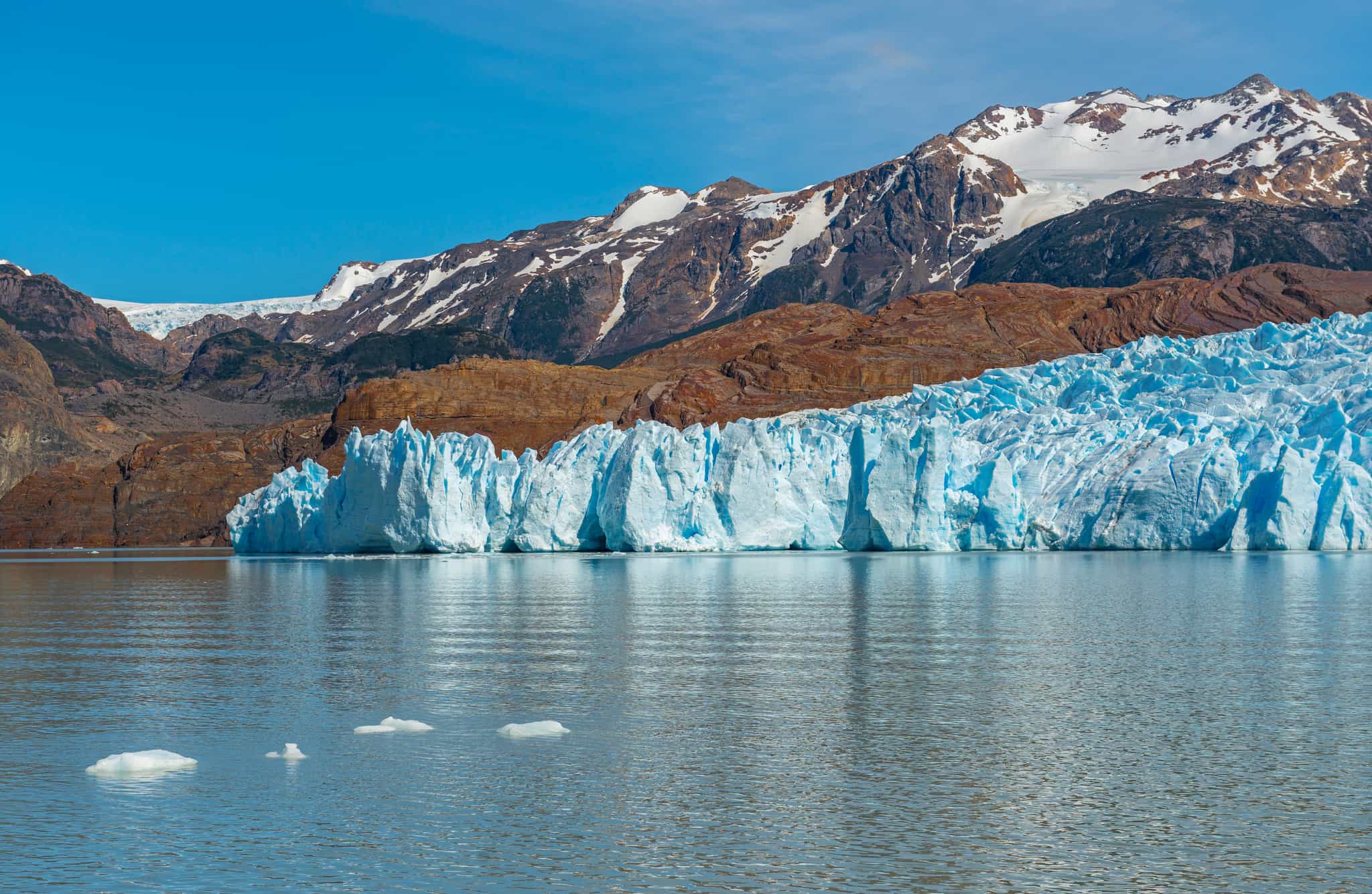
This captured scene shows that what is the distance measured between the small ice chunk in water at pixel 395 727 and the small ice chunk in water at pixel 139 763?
2660 mm

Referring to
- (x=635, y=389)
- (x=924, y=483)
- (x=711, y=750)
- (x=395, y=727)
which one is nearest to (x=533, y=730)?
(x=395, y=727)

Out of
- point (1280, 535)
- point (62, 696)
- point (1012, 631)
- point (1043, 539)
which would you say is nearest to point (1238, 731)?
point (1012, 631)

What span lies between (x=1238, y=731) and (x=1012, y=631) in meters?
12.0

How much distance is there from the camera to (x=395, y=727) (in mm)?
19531

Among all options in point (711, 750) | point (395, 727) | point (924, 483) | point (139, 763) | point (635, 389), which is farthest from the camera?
point (635, 389)

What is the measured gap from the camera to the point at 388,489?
Result: 69125mm

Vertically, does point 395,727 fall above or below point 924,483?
below

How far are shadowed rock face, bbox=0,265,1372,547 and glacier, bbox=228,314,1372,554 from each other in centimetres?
7417

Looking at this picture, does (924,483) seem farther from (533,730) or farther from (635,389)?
(635,389)

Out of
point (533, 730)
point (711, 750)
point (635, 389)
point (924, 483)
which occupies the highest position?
point (635, 389)

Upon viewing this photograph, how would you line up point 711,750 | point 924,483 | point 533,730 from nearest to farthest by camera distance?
point 711,750 < point 533,730 < point 924,483

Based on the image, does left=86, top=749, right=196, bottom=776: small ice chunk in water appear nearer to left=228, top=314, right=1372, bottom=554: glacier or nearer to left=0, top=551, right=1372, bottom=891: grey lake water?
left=0, top=551, right=1372, bottom=891: grey lake water

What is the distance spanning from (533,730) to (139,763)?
4997 mm

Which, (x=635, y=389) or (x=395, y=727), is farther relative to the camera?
(x=635, y=389)
